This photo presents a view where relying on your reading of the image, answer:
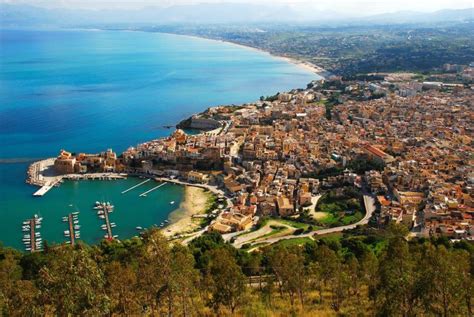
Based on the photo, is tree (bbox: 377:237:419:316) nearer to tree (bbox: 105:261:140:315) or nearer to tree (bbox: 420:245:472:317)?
tree (bbox: 420:245:472:317)

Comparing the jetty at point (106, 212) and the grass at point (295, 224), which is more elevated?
the grass at point (295, 224)

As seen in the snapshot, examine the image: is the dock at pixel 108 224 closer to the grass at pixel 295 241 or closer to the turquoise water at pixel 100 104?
the turquoise water at pixel 100 104

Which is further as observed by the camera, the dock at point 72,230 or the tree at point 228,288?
the dock at point 72,230

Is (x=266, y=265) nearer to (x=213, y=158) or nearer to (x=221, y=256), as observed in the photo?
(x=221, y=256)

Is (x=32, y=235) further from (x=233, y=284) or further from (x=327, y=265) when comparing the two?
(x=327, y=265)

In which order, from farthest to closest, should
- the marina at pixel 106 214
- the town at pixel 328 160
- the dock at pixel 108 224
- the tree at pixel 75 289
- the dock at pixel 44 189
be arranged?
the dock at pixel 44 189
the town at pixel 328 160
the marina at pixel 106 214
the dock at pixel 108 224
the tree at pixel 75 289

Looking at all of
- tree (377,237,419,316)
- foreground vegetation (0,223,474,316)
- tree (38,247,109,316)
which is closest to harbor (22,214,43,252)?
foreground vegetation (0,223,474,316)

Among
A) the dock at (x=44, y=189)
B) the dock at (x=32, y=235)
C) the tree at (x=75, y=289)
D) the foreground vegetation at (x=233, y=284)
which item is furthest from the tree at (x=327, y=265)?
the dock at (x=44, y=189)

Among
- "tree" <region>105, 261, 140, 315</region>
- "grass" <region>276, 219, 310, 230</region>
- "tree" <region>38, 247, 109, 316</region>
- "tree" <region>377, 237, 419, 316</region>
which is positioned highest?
"tree" <region>38, 247, 109, 316</region>
